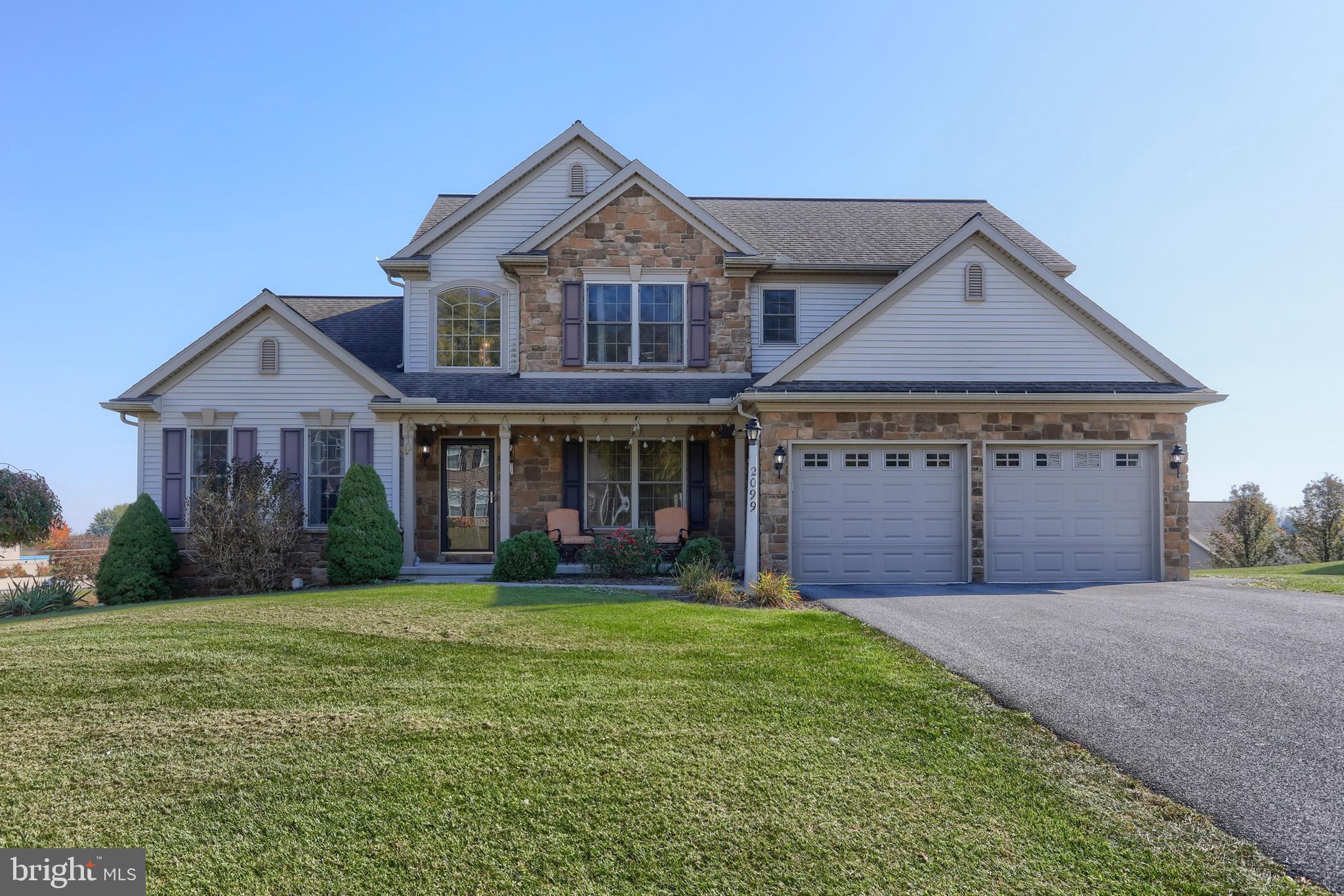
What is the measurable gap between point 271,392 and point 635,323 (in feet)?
21.5

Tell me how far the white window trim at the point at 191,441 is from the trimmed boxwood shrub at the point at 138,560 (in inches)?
34.2

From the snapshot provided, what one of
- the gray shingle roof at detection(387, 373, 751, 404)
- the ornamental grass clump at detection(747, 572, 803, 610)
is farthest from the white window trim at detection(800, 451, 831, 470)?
the ornamental grass clump at detection(747, 572, 803, 610)

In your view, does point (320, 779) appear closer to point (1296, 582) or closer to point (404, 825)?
point (404, 825)

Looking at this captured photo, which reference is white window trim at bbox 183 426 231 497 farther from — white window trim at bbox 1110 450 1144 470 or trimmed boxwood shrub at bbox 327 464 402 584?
white window trim at bbox 1110 450 1144 470

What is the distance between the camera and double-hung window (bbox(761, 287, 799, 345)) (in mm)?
14805

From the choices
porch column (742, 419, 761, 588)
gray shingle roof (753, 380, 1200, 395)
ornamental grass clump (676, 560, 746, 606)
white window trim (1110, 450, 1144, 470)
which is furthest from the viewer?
white window trim (1110, 450, 1144, 470)

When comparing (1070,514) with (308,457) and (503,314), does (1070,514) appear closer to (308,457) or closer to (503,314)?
(503,314)

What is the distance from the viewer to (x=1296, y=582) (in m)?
12.5

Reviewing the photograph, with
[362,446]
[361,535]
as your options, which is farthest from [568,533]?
[362,446]

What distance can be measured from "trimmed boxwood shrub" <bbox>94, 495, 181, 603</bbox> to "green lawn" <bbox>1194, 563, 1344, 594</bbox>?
17.4m

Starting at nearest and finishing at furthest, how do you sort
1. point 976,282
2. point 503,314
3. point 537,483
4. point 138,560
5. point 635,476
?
point 138,560 < point 976,282 < point 537,483 < point 635,476 < point 503,314

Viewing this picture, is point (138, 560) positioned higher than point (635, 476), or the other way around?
point (635, 476)

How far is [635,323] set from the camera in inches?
564

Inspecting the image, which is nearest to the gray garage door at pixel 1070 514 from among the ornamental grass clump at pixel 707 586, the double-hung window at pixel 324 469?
the ornamental grass clump at pixel 707 586
